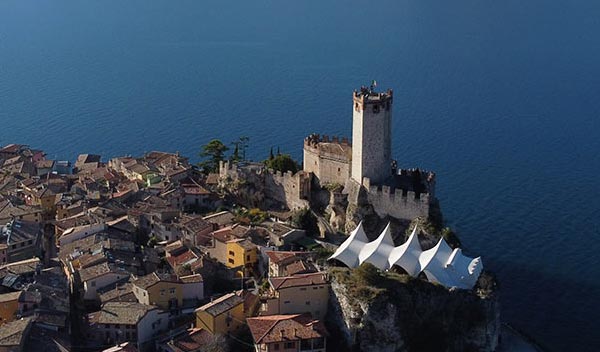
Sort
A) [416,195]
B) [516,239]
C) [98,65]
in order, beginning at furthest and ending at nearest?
1. [98,65]
2. [516,239]
3. [416,195]

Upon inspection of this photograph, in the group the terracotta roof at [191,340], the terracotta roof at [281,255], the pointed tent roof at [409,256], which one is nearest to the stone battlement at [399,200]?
the pointed tent roof at [409,256]

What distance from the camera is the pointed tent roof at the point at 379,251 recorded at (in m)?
36.1

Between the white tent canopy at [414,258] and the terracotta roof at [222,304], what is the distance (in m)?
5.12

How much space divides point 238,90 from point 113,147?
71.3ft

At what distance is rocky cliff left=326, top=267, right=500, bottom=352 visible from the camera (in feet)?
110

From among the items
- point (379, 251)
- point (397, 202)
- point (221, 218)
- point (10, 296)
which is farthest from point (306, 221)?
point (10, 296)

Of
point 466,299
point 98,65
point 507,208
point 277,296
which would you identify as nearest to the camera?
point 277,296

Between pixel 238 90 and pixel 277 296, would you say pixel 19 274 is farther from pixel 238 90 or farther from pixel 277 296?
pixel 238 90

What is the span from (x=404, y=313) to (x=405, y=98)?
52130mm

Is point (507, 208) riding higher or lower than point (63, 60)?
lower

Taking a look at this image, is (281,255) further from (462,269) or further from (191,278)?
(462,269)

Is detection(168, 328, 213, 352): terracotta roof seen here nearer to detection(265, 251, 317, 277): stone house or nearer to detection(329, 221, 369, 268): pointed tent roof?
detection(265, 251, 317, 277): stone house

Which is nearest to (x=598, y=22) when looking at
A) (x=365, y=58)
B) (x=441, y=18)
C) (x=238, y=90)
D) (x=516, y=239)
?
(x=441, y=18)

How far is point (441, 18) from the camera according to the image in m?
134
